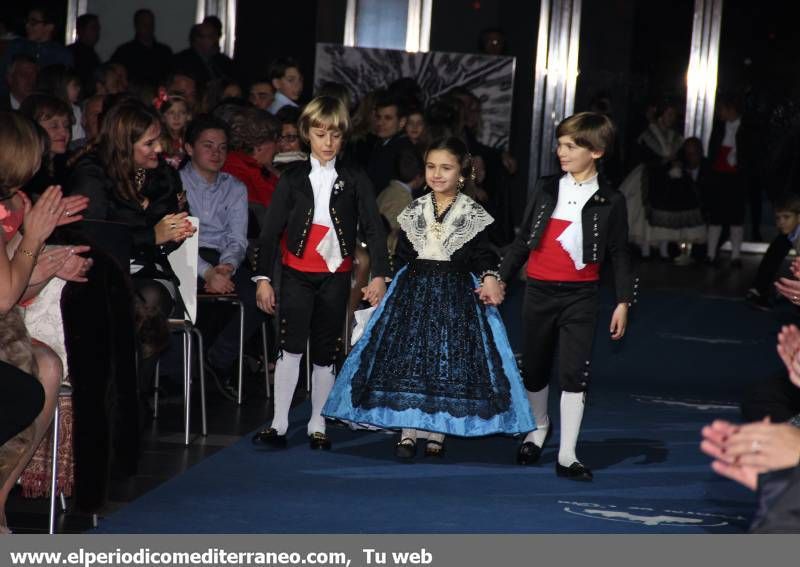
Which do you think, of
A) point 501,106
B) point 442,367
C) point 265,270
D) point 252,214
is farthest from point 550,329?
point 501,106

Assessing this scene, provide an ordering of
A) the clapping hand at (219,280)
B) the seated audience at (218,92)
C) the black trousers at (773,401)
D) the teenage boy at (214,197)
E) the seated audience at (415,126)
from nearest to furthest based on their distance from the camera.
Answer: the black trousers at (773,401) < the clapping hand at (219,280) < the teenage boy at (214,197) < the seated audience at (415,126) < the seated audience at (218,92)

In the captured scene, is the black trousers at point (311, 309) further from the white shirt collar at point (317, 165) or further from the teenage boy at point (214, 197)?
the teenage boy at point (214, 197)

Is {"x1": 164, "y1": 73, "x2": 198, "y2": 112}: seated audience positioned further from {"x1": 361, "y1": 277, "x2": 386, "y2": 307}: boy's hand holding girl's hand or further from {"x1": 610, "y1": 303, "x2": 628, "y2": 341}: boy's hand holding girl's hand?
{"x1": 610, "y1": 303, "x2": 628, "y2": 341}: boy's hand holding girl's hand

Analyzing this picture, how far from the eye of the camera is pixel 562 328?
531 cm

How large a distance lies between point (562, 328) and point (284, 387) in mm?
1176

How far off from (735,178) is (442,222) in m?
10.1

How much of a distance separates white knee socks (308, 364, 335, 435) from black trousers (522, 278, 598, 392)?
2.79 feet

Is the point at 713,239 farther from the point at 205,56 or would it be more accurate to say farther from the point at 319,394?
the point at 319,394

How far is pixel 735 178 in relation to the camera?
49.1 feet

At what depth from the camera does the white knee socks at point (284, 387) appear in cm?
564

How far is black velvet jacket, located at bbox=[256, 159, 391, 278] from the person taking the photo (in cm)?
556

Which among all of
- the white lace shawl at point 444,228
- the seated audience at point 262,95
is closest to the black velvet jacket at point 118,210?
the white lace shawl at point 444,228

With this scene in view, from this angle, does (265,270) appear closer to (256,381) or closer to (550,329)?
(550,329)
